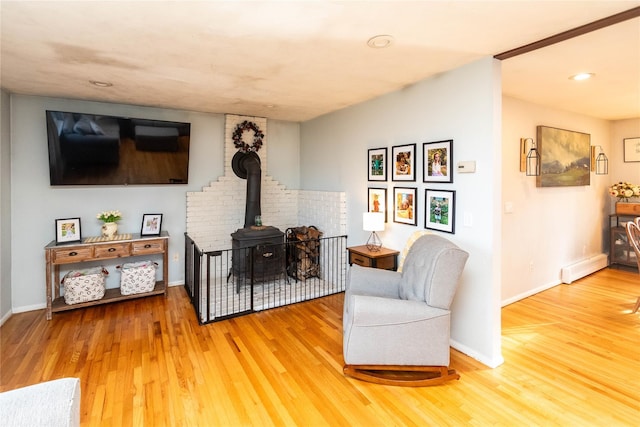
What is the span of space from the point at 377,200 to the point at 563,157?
2681mm

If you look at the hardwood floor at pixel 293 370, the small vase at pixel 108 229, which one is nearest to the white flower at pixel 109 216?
the small vase at pixel 108 229

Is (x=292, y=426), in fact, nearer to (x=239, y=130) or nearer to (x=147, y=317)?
(x=147, y=317)

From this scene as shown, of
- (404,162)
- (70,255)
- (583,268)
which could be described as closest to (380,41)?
(404,162)

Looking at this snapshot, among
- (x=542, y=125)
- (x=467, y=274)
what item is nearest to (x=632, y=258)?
(x=542, y=125)

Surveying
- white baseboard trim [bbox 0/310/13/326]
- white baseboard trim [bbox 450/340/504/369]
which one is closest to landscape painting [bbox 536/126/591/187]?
white baseboard trim [bbox 450/340/504/369]

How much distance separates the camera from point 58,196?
3.82 meters

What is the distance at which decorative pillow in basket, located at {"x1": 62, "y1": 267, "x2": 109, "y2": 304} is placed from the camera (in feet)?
11.8

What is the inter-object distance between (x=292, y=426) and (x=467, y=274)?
180cm

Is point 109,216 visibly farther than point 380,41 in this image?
Yes

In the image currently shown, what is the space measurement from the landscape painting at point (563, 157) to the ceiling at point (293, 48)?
52cm

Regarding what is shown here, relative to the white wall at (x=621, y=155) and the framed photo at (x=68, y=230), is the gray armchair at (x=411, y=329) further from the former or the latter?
the white wall at (x=621, y=155)

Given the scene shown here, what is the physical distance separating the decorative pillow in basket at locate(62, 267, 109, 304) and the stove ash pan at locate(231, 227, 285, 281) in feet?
5.03

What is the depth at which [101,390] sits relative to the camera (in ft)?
7.31

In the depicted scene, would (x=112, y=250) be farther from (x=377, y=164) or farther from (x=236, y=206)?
(x=377, y=164)
